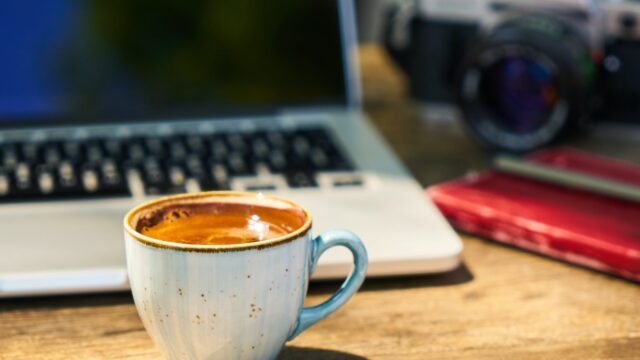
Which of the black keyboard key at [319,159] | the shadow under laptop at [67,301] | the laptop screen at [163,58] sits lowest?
the shadow under laptop at [67,301]

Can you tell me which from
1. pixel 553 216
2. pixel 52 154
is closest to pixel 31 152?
pixel 52 154

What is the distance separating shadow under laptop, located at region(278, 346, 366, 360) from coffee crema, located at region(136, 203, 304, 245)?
0.26 ft

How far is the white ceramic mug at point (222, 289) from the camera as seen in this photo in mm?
405

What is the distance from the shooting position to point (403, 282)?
589 mm

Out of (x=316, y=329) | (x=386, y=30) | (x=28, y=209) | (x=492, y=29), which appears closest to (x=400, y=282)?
(x=316, y=329)

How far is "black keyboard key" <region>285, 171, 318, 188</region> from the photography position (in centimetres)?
67

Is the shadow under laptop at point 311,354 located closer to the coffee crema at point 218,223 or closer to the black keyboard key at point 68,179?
the coffee crema at point 218,223

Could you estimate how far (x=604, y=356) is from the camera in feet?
1.66

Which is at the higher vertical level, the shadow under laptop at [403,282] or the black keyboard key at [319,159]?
the black keyboard key at [319,159]

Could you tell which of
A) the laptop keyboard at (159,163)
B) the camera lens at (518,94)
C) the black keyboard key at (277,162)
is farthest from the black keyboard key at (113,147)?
the camera lens at (518,94)

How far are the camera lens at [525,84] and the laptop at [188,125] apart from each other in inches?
4.5

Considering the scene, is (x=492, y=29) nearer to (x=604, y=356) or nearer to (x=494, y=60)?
(x=494, y=60)

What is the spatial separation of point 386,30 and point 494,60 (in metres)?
0.22

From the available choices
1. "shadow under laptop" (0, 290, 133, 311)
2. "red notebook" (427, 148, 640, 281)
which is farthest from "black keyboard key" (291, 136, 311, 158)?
"shadow under laptop" (0, 290, 133, 311)
